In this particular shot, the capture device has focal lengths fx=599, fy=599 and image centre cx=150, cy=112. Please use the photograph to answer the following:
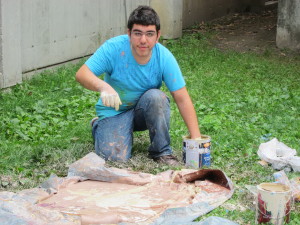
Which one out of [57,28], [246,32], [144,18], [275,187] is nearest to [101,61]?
[144,18]

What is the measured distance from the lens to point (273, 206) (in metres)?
3.65

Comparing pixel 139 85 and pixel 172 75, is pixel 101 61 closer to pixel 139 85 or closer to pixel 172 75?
pixel 139 85

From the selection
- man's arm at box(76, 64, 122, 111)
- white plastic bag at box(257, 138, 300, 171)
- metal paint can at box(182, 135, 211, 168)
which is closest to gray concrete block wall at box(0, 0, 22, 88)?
man's arm at box(76, 64, 122, 111)

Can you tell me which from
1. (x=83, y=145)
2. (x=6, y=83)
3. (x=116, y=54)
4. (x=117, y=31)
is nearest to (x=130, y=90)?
(x=116, y=54)

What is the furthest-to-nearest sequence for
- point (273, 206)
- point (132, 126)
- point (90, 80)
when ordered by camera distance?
point (132, 126)
point (90, 80)
point (273, 206)

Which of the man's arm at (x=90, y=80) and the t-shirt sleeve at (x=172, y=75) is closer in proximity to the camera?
the man's arm at (x=90, y=80)

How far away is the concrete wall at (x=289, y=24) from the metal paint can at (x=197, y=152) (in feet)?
18.5

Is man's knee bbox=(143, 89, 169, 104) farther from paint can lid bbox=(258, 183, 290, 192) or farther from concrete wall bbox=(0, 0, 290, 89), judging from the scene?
concrete wall bbox=(0, 0, 290, 89)

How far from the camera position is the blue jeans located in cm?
494

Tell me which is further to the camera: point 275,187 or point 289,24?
point 289,24

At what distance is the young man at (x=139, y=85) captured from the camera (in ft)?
15.7

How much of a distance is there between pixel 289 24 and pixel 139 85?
18.2 feet

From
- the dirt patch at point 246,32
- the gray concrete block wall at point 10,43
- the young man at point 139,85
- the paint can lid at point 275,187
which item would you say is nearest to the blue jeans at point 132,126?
the young man at point 139,85

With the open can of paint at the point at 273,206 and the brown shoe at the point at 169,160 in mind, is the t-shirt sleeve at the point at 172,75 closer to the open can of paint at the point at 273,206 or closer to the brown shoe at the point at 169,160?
the brown shoe at the point at 169,160
